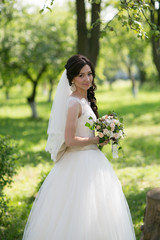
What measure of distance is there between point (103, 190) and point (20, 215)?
8.35 ft

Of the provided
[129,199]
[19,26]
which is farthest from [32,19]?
[129,199]

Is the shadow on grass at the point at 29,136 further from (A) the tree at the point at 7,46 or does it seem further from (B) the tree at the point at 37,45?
(B) the tree at the point at 37,45

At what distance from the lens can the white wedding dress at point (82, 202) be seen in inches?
140

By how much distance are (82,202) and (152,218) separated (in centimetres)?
78

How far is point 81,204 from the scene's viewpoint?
11.8ft

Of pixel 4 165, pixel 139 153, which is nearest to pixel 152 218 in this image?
pixel 4 165

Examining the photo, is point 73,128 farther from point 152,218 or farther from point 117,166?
point 117,166

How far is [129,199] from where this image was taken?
6.38m

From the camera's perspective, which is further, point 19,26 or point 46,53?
point 19,26

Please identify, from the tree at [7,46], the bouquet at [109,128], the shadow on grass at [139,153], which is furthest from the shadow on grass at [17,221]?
the tree at [7,46]

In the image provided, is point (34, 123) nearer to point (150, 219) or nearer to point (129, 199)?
point (129, 199)

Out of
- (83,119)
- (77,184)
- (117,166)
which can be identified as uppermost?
(83,119)

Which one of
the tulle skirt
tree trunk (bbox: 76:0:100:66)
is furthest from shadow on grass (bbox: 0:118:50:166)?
the tulle skirt

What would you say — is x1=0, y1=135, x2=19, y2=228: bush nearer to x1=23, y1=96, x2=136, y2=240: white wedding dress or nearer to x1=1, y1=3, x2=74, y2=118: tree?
x1=23, y1=96, x2=136, y2=240: white wedding dress
